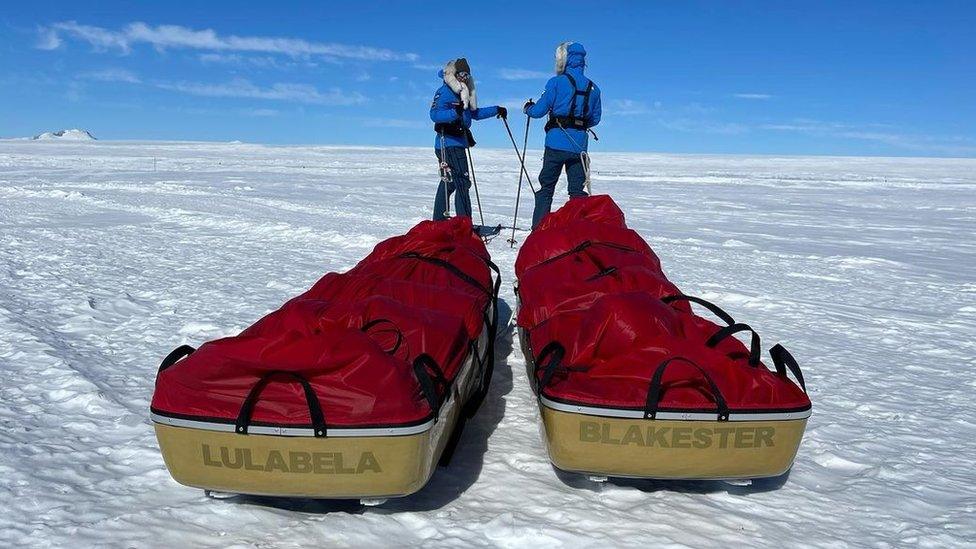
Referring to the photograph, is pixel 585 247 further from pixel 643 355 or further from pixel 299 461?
pixel 299 461

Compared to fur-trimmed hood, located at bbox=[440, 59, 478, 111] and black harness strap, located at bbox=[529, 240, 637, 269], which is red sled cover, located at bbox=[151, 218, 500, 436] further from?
fur-trimmed hood, located at bbox=[440, 59, 478, 111]

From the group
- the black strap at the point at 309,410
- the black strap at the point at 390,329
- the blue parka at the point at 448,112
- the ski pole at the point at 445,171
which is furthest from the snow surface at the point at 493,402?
the blue parka at the point at 448,112

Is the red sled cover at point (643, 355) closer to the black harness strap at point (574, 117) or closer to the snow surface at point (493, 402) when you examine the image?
the snow surface at point (493, 402)

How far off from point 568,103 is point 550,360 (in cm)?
512

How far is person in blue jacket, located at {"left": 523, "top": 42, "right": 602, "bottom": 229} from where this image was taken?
6.91 meters

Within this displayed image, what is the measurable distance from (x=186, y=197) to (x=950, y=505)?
12119 millimetres

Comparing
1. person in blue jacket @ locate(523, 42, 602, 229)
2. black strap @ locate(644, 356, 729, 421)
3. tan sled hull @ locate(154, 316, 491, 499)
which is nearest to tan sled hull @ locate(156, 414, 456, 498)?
tan sled hull @ locate(154, 316, 491, 499)

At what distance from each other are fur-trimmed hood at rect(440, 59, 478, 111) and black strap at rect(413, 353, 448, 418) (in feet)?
18.1

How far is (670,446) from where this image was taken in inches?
82.7

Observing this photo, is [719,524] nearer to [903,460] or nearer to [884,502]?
[884,502]

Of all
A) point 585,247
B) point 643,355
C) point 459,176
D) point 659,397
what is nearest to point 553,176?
point 459,176

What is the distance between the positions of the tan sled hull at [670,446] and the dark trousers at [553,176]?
5.17 m

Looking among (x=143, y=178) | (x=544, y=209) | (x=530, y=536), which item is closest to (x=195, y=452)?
(x=530, y=536)

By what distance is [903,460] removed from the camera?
2.64 metres
